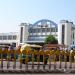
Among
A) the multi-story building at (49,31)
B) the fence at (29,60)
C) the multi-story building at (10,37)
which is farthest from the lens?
the multi-story building at (10,37)

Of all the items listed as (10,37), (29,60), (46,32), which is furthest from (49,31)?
(29,60)

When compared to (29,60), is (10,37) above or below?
above

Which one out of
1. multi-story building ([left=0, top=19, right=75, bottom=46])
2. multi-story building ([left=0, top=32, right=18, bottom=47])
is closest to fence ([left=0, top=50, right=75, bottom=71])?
multi-story building ([left=0, top=19, right=75, bottom=46])

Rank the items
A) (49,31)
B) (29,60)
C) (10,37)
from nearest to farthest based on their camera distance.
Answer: (29,60) < (49,31) < (10,37)

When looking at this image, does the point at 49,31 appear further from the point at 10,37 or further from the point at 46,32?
the point at 10,37

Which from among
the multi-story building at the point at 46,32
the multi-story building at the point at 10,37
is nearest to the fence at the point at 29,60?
the multi-story building at the point at 46,32

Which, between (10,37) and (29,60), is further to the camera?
(10,37)

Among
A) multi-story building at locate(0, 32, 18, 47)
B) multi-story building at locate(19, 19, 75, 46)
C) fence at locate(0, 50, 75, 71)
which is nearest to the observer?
fence at locate(0, 50, 75, 71)

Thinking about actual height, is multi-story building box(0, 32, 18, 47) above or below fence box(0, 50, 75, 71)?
above

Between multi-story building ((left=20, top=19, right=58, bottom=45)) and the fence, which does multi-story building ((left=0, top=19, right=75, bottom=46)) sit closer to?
multi-story building ((left=20, top=19, right=58, bottom=45))

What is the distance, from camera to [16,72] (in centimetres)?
1366

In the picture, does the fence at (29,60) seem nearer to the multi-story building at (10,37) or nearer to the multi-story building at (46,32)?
the multi-story building at (46,32)

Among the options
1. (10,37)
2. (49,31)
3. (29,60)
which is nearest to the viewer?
(29,60)

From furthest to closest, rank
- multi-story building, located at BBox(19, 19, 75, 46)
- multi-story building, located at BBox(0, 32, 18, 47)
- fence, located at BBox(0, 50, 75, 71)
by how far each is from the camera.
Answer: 1. multi-story building, located at BBox(0, 32, 18, 47)
2. multi-story building, located at BBox(19, 19, 75, 46)
3. fence, located at BBox(0, 50, 75, 71)
